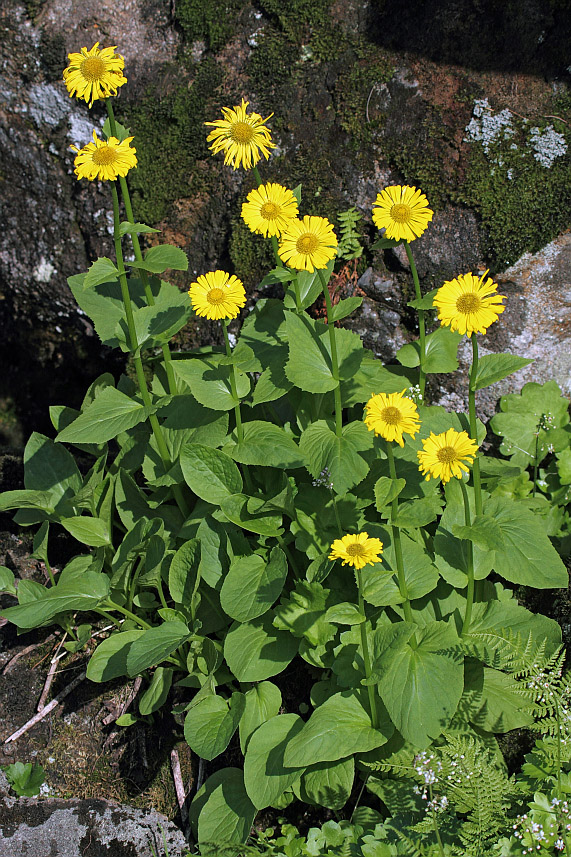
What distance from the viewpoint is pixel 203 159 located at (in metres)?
4.37

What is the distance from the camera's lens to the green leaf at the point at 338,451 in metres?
2.87

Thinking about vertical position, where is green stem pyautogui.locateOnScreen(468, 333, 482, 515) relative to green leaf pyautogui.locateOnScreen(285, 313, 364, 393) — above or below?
below

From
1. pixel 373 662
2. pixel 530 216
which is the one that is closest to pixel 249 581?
pixel 373 662

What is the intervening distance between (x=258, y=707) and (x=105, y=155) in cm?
250

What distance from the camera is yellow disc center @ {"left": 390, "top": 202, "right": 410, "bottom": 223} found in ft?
9.30

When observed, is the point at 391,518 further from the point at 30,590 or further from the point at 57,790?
the point at 57,790

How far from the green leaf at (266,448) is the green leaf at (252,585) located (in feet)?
1.17

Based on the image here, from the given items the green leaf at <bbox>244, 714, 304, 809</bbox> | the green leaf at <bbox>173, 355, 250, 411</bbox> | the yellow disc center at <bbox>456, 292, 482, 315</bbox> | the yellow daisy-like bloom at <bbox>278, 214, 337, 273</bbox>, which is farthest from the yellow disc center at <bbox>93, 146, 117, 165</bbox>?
the green leaf at <bbox>244, 714, 304, 809</bbox>

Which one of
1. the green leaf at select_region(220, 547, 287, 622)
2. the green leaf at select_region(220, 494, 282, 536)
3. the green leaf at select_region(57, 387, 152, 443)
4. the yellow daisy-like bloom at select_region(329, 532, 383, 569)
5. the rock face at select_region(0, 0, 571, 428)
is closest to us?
the yellow daisy-like bloom at select_region(329, 532, 383, 569)

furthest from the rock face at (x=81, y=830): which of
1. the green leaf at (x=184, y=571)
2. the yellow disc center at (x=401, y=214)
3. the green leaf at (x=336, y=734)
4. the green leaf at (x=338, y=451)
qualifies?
the yellow disc center at (x=401, y=214)

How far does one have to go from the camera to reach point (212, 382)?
10.5 feet

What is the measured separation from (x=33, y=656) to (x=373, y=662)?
1981 mm

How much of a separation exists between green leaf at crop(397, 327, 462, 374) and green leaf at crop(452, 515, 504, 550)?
0.94 meters

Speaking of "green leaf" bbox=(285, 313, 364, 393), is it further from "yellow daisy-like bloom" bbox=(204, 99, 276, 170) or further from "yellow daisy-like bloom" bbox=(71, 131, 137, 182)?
"yellow daisy-like bloom" bbox=(71, 131, 137, 182)
